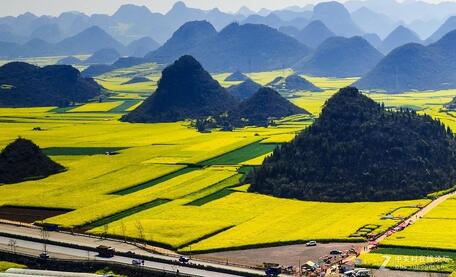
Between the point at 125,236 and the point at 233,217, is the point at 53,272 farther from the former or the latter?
the point at 233,217

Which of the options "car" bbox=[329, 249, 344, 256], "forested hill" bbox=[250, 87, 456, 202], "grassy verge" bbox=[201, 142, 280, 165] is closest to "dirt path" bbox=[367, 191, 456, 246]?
"forested hill" bbox=[250, 87, 456, 202]

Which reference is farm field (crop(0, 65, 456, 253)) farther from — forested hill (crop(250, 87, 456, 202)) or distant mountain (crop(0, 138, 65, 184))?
forested hill (crop(250, 87, 456, 202))

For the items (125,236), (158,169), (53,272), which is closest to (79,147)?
(158,169)

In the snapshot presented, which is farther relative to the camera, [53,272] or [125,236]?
[125,236]

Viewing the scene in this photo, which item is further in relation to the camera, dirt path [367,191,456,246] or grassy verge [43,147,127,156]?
grassy verge [43,147,127,156]

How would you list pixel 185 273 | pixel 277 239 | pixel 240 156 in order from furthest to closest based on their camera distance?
pixel 240 156
pixel 277 239
pixel 185 273

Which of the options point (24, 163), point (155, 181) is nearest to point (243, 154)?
point (155, 181)

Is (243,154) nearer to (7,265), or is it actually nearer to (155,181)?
(155,181)
